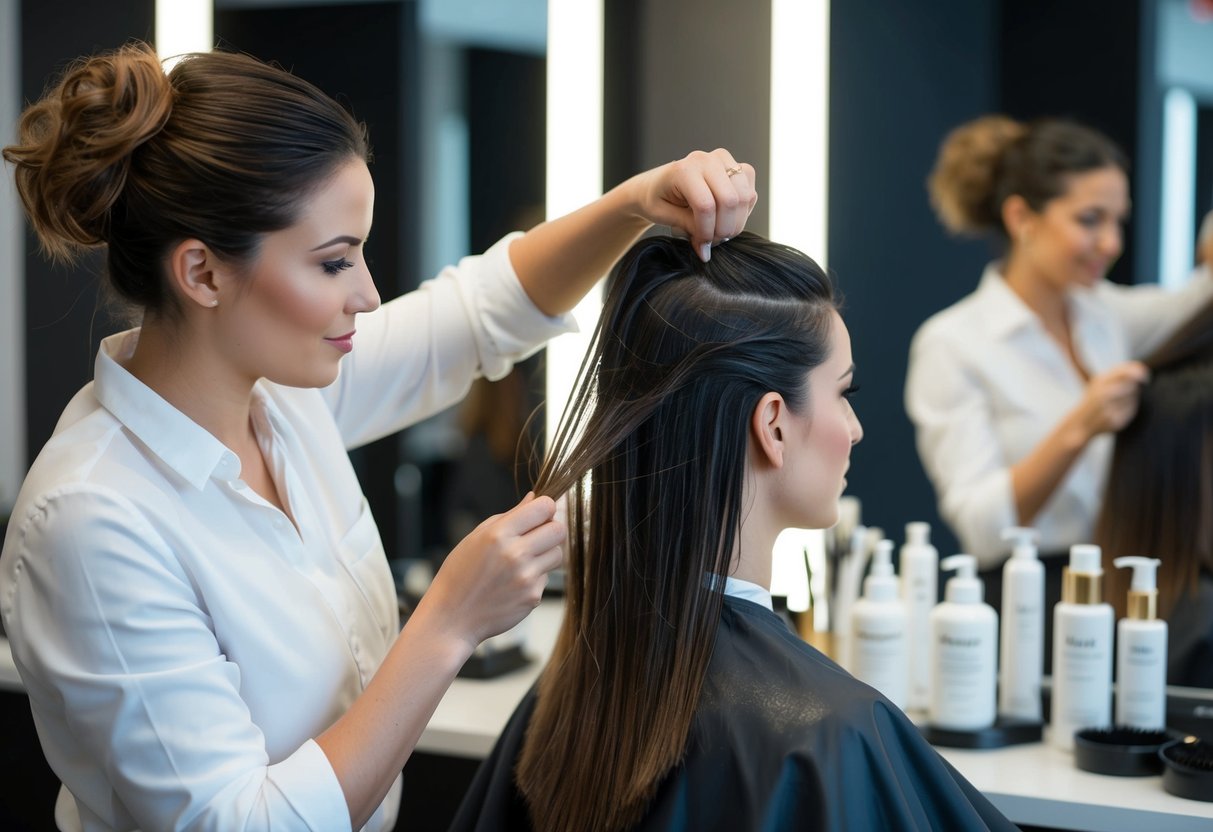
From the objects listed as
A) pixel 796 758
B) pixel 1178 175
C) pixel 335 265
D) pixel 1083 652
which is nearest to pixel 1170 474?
pixel 1083 652

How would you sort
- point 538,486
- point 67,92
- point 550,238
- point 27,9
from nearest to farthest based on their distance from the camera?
1. point 67,92
2. point 538,486
3. point 550,238
4. point 27,9

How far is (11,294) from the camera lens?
249 centimetres

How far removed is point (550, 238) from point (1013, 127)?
44.8 inches

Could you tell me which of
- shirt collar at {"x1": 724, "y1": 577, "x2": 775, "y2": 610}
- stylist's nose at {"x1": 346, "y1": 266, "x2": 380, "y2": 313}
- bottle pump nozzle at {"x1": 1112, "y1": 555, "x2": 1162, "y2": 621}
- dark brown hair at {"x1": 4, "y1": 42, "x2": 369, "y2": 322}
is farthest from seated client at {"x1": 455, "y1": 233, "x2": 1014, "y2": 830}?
bottle pump nozzle at {"x1": 1112, "y1": 555, "x2": 1162, "y2": 621}

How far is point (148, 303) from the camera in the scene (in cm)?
107

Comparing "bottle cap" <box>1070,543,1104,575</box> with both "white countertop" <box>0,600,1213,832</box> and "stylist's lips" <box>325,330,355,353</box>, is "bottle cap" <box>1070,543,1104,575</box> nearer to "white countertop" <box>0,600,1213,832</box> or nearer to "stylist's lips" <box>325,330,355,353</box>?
"white countertop" <box>0,600,1213,832</box>

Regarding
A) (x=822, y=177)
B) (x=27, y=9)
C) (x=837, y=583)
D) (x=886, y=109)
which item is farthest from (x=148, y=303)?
(x=27, y=9)

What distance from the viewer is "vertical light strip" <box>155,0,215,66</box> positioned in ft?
7.30

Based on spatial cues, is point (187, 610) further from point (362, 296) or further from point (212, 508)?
point (362, 296)

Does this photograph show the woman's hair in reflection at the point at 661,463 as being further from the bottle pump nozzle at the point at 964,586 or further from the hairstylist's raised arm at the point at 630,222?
the bottle pump nozzle at the point at 964,586

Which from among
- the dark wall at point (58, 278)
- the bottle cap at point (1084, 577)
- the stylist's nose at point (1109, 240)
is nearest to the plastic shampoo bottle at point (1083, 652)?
the bottle cap at point (1084, 577)

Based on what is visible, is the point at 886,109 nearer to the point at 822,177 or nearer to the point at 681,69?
the point at 822,177

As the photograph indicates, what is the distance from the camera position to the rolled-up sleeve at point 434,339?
1.32 metres

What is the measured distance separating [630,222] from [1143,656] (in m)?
0.79
